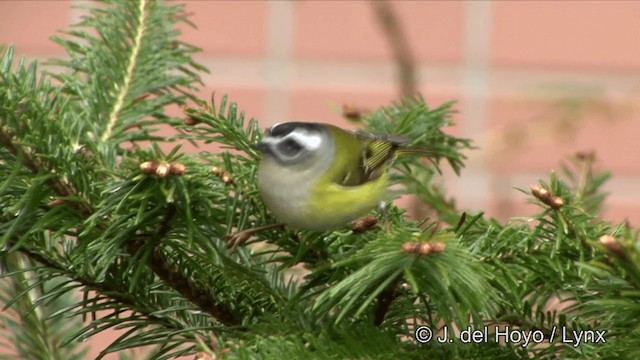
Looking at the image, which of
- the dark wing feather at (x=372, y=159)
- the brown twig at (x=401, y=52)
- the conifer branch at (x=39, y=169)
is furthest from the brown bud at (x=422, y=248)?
the brown twig at (x=401, y=52)

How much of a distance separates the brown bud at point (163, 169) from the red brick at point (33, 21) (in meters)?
1.53

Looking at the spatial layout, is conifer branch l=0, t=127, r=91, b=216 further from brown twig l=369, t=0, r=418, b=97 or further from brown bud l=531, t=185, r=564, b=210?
brown twig l=369, t=0, r=418, b=97

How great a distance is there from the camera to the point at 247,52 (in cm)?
198

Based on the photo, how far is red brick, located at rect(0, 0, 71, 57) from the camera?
1.99m

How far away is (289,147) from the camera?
2.66 ft

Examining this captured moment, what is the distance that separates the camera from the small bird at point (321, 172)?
687mm

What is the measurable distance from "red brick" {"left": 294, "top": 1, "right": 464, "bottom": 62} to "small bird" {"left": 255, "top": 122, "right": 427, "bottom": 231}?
3.59 feet

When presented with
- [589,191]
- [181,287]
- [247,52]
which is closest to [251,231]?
[181,287]

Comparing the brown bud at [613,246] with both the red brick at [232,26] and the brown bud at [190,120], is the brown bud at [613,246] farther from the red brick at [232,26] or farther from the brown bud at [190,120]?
the red brick at [232,26]

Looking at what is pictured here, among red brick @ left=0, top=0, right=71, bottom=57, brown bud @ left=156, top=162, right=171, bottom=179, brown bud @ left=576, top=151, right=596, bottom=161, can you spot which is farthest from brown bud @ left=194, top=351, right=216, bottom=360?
red brick @ left=0, top=0, right=71, bottom=57

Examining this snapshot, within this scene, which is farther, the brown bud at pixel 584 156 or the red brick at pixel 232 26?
the red brick at pixel 232 26

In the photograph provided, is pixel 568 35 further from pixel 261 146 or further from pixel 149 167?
pixel 149 167

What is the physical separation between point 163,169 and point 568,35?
5.16 feet

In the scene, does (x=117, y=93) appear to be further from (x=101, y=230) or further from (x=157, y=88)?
(x=101, y=230)
